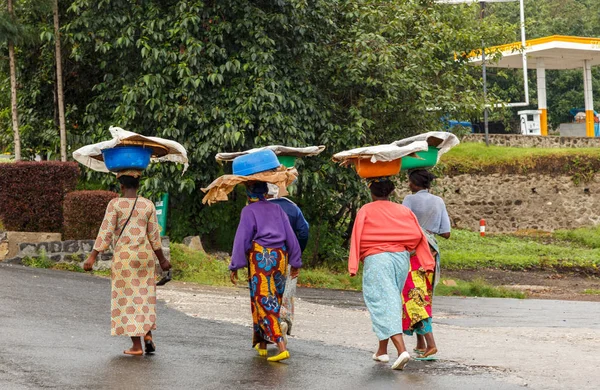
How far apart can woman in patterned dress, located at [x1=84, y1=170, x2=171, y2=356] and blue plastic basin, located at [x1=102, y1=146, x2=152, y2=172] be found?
11.8 inches

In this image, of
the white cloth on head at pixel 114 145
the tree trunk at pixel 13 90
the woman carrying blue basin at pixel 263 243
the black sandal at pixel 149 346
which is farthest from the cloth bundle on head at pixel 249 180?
the tree trunk at pixel 13 90

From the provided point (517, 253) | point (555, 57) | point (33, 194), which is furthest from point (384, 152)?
point (555, 57)

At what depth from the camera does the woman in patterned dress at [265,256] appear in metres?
8.62

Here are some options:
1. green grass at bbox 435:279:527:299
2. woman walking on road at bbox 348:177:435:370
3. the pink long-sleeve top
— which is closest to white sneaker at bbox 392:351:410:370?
woman walking on road at bbox 348:177:435:370

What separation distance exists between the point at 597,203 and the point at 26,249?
930 inches

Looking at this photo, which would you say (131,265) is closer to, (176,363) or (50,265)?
(176,363)

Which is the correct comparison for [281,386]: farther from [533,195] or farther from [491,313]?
[533,195]

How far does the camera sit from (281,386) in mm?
7320

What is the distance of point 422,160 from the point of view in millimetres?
9273

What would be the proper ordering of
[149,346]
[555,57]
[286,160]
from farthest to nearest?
[555,57] < [286,160] < [149,346]

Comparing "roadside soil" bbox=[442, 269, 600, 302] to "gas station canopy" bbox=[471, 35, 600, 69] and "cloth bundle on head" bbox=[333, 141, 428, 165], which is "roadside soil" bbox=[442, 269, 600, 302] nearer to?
"cloth bundle on head" bbox=[333, 141, 428, 165]

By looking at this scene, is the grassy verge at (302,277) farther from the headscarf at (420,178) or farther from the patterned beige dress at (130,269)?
the patterned beige dress at (130,269)

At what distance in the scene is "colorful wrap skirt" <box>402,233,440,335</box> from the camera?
8797 mm

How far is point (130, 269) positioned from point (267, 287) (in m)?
1.21
